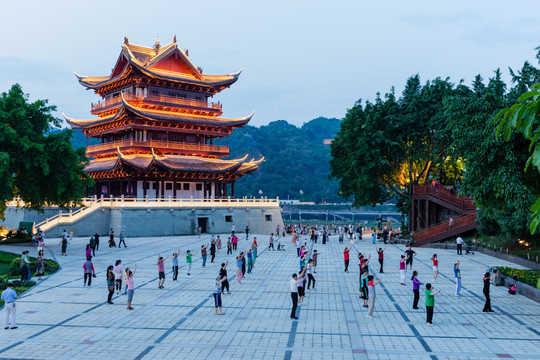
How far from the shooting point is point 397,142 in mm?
45938

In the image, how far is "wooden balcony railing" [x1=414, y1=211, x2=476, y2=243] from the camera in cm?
4011

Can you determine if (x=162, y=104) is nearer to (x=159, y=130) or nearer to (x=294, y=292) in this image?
(x=159, y=130)

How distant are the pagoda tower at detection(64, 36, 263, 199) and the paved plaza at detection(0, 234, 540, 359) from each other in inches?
1137

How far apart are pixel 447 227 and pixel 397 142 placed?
9.54 meters

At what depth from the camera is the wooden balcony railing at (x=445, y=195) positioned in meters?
42.1

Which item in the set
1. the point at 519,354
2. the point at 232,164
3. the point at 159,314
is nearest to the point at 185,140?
the point at 232,164

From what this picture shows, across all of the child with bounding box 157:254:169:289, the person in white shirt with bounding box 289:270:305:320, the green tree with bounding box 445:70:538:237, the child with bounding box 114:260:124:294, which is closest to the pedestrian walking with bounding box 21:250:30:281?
the child with bounding box 114:260:124:294

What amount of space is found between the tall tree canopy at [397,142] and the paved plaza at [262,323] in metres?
22.1

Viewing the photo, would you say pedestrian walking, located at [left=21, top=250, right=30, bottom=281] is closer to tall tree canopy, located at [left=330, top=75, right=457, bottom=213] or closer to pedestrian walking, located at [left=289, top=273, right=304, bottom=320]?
pedestrian walking, located at [left=289, top=273, right=304, bottom=320]

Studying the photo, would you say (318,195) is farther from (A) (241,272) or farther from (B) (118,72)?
(A) (241,272)

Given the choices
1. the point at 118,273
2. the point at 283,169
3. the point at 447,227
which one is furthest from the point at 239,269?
the point at 283,169

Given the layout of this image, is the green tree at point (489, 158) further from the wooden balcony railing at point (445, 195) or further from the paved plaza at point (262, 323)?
the wooden balcony railing at point (445, 195)

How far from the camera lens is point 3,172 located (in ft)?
97.4

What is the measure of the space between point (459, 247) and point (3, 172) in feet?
103
